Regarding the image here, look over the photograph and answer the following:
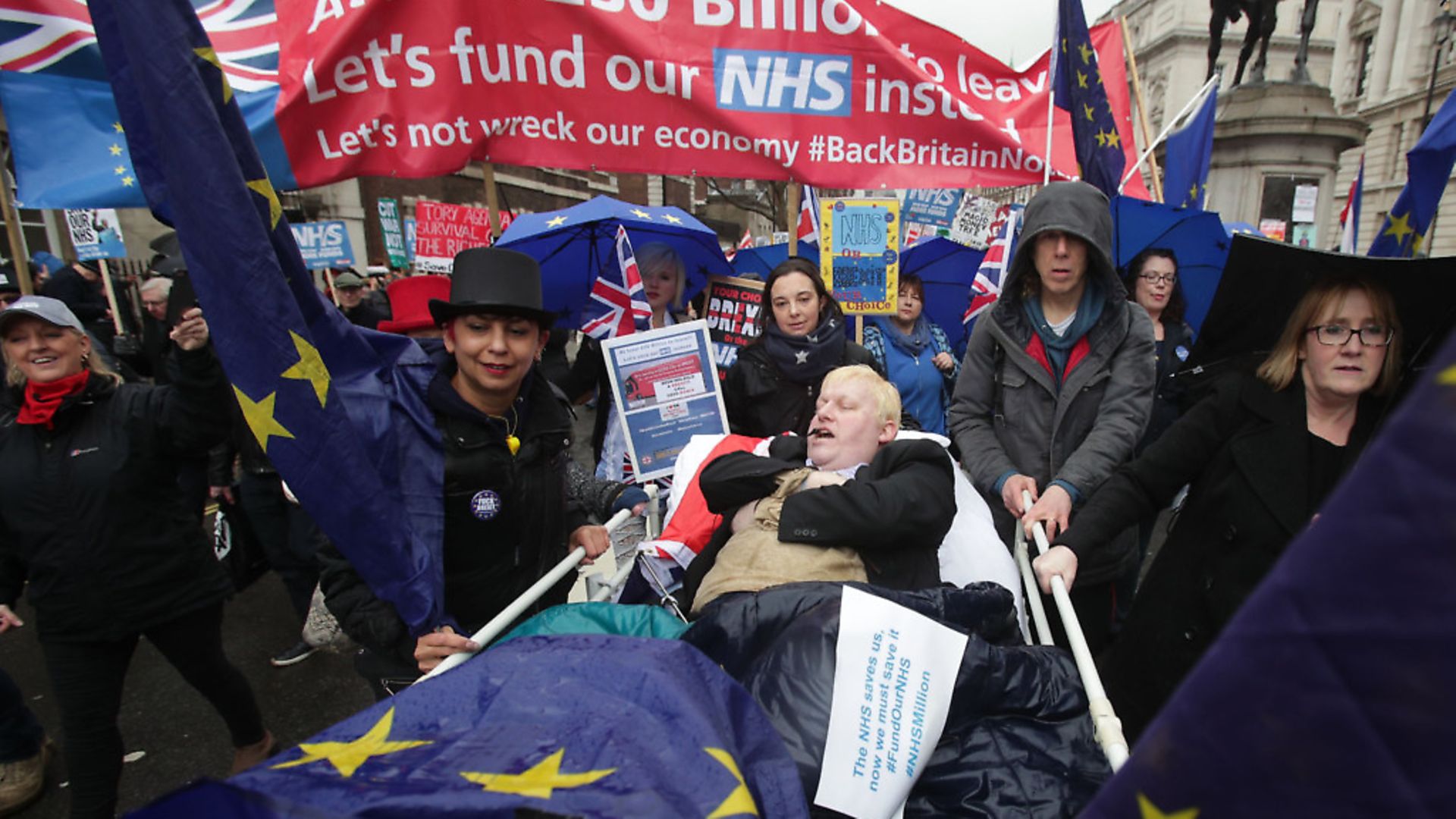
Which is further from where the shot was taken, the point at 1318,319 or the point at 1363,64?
the point at 1363,64

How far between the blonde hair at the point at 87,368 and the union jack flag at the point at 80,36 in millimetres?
839

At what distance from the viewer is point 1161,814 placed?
1.85 ft

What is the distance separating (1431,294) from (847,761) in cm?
184

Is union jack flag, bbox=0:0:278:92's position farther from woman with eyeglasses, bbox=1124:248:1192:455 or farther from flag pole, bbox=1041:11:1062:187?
woman with eyeglasses, bbox=1124:248:1192:455

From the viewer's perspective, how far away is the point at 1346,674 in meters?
0.50

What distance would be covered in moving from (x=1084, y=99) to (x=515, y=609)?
3631 mm

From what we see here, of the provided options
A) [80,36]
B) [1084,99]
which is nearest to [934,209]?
[1084,99]

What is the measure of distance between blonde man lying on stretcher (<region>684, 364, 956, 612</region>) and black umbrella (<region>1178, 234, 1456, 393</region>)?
96 cm

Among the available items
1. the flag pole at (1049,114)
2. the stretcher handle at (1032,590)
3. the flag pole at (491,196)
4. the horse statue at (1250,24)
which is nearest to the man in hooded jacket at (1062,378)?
the stretcher handle at (1032,590)

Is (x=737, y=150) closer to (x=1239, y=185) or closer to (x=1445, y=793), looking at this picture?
(x=1445, y=793)

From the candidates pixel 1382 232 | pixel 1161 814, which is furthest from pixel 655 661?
pixel 1382 232

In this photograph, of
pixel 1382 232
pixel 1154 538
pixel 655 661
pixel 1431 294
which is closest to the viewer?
pixel 655 661

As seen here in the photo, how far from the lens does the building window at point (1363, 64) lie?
37.3 metres

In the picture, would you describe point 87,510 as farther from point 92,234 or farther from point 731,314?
point 92,234
